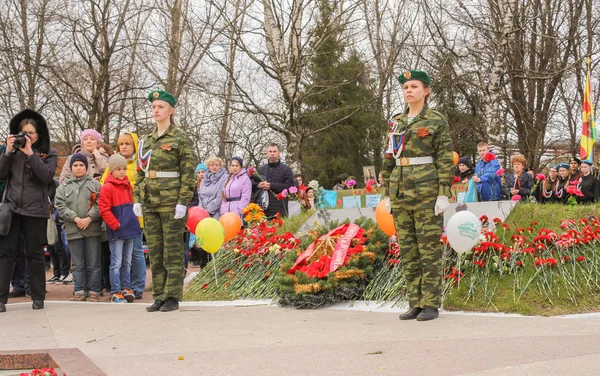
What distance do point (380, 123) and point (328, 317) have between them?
2894 cm

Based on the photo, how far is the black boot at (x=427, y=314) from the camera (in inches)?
234

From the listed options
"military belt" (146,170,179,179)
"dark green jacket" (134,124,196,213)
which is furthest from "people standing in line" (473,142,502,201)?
"military belt" (146,170,179,179)

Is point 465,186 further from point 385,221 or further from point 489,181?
point 385,221

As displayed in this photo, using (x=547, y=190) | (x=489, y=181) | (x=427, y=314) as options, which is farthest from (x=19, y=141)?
(x=547, y=190)

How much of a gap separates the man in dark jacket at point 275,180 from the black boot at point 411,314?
542 centimetres

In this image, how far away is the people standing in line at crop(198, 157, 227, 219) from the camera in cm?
1120

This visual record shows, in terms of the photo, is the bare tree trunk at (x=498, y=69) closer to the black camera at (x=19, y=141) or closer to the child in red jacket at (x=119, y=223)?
the child in red jacket at (x=119, y=223)

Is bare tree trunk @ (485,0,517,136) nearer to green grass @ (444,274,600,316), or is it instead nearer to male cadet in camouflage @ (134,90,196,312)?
green grass @ (444,274,600,316)

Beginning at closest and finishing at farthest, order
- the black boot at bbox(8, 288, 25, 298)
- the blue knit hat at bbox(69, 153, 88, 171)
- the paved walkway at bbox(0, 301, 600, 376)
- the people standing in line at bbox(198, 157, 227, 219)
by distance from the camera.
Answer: the paved walkway at bbox(0, 301, 600, 376)
the blue knit hat at bbox(69, 153, 88, 171)
the black boot at bbox(8, 288, 25, 298)
the people standing in line at bbox(198, 157, 227, 219)

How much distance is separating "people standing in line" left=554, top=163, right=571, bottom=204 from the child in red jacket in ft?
22.2

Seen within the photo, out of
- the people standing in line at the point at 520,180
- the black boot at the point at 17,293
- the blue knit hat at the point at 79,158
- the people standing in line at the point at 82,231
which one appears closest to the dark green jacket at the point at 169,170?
the people standing in line at the point at 82,231

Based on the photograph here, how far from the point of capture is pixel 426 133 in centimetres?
611

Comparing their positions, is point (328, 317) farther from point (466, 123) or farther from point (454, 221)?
point (466, 123)

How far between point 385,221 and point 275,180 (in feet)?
14.4
